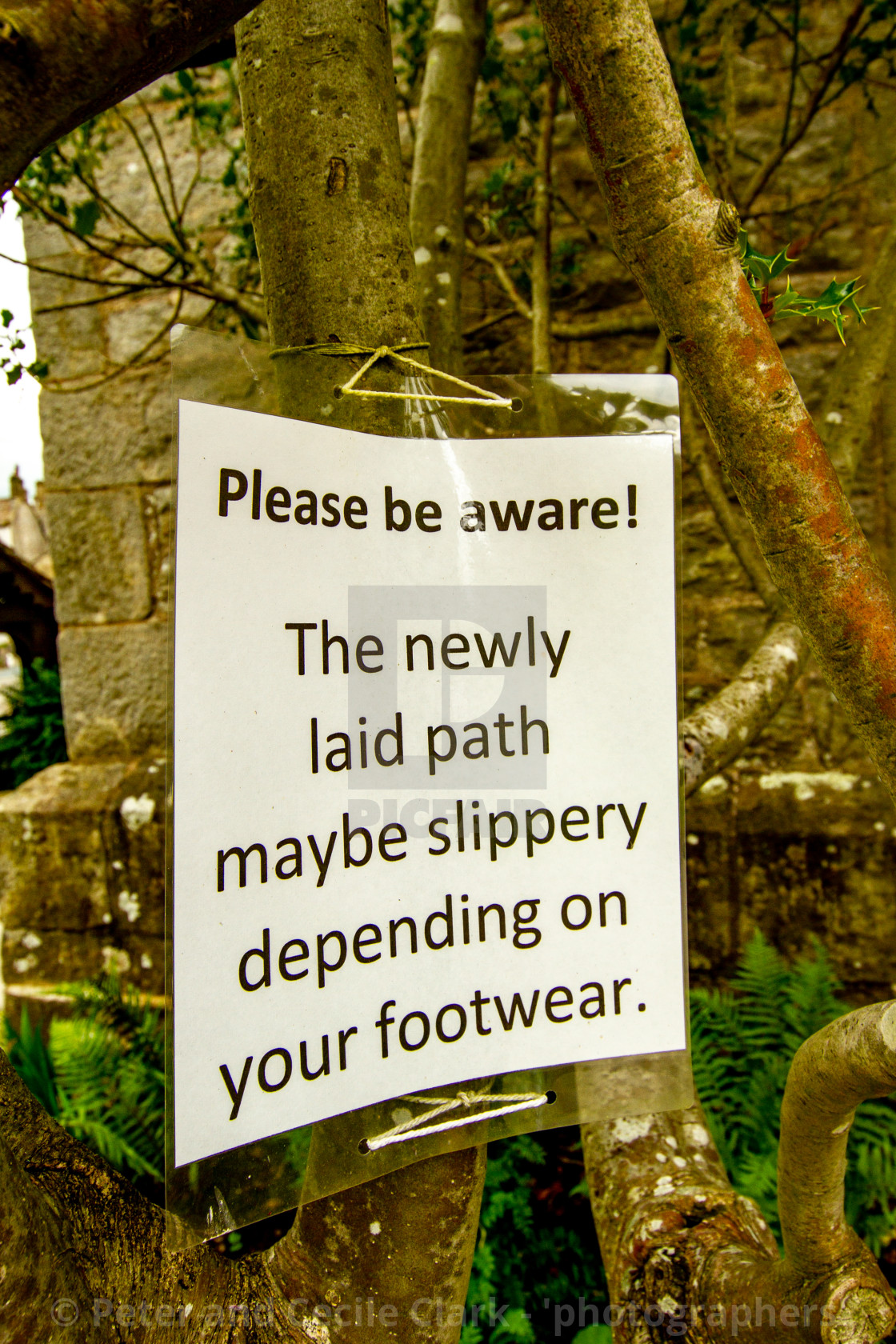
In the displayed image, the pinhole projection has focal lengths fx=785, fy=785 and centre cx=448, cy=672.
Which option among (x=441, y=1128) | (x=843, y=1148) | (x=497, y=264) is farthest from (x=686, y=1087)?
(x=497, y=264)

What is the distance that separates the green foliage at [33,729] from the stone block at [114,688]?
33 centimetres

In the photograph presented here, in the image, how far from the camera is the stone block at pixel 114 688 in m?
2.88

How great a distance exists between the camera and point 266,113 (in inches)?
36.9

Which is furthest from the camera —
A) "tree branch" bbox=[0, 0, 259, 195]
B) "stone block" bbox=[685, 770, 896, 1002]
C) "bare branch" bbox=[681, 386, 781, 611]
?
"stone block" bbox=[685, 770, 896, 1002]

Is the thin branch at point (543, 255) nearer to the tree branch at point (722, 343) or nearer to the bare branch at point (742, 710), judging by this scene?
the bare branch at point (742, 710)

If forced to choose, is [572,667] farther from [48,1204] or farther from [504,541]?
[48,1204]

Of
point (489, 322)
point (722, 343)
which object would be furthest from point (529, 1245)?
point (489, 322)

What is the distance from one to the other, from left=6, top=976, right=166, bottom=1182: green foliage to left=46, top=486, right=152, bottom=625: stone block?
131cm

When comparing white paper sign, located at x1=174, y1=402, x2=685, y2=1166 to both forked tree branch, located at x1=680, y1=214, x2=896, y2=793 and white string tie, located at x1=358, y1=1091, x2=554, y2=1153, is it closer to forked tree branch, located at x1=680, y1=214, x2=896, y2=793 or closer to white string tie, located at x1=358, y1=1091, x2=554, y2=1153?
white string tie, located at x1=358, y1=1091, x2=554, y2=1153

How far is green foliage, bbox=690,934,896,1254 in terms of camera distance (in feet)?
5.90

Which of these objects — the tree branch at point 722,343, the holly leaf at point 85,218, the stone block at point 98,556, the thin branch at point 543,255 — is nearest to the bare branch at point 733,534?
the thin branch at point 543,255

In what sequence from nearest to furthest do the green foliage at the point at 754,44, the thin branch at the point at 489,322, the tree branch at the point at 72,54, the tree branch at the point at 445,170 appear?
the tree branch at the point at 72,54
the tree branch at the point at 445,170
the green foliage at the point at 754,44
the thin branch at the point at 489,322

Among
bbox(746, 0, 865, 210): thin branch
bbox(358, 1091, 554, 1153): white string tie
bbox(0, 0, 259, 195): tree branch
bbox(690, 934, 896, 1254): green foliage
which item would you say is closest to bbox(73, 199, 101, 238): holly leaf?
bbox(0, 0, 259, 195): tree branch

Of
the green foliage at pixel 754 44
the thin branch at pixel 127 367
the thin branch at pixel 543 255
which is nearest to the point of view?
the thin branch at pixel 543 255
